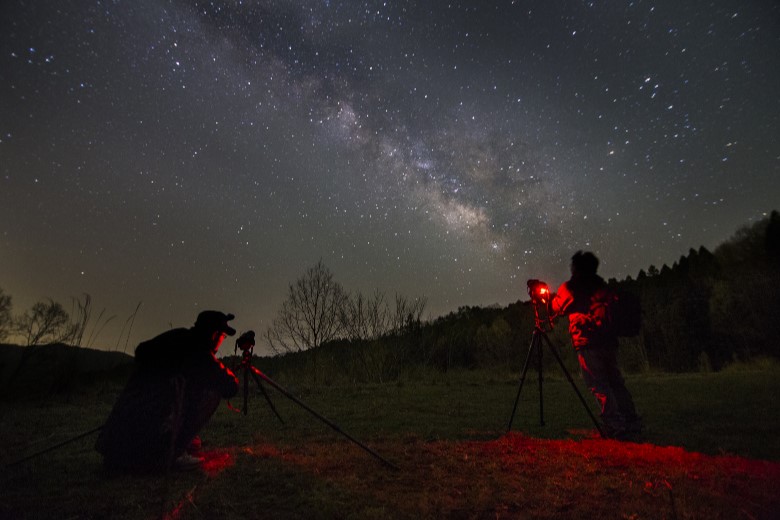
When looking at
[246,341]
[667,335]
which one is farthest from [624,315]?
[667,335]

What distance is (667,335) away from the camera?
42750 mm

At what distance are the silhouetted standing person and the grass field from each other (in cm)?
42

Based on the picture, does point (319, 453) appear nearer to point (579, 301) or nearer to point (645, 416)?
point (579, 301)

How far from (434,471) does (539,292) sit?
10.9 ft

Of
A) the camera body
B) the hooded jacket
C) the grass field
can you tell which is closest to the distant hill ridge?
the grass field

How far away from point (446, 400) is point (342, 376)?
1065 centimetres

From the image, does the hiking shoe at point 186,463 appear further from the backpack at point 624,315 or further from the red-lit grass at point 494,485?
the backpack at point 624,315

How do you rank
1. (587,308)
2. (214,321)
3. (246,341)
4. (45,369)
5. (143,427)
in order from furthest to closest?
(45,369)
(587,308)
(246,341)
(214,321)
(143,427)

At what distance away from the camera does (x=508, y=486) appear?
11.7ft

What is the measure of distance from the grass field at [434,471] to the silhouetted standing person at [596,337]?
416mm

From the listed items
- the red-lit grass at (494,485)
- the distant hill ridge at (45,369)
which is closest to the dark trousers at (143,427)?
the red-lit grass at (494,485)

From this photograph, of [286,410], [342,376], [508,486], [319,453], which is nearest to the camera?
[508,486]

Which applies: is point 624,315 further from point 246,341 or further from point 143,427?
point 143,427

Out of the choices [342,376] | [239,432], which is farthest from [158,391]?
[342,376]
